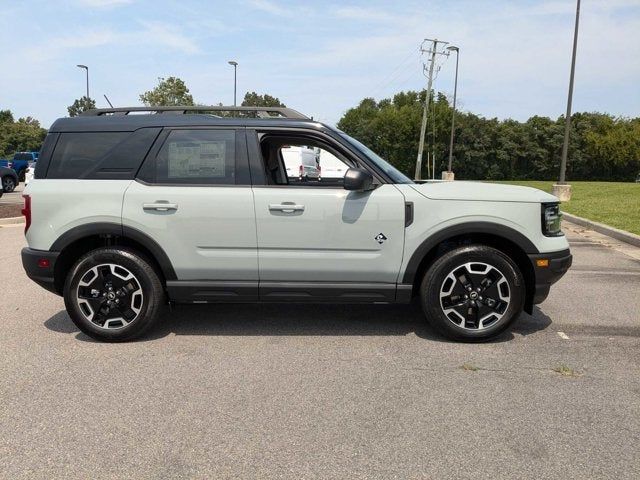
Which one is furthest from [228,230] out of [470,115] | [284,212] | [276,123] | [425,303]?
[470,115]

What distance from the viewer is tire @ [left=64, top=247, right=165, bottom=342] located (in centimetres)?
452

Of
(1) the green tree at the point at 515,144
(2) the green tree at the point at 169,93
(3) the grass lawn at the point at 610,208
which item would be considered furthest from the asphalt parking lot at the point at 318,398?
(1) the green tree at the point at 515,144

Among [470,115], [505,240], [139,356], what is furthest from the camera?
[470,115]

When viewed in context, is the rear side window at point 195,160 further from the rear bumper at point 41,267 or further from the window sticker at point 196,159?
the rear bumper at point 41,267

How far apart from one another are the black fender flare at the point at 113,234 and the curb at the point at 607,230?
903cm

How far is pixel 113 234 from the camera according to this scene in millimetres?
4520

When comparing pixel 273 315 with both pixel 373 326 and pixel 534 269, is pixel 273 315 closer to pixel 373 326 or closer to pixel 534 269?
pixel 373 326

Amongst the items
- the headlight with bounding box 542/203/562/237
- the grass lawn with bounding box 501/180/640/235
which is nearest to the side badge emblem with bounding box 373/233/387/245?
the headlight with bounding box 542/203/562/237

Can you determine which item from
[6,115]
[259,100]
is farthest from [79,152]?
[6,115]

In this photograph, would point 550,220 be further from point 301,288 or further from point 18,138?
point 18,138

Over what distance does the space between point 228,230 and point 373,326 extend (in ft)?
5.37

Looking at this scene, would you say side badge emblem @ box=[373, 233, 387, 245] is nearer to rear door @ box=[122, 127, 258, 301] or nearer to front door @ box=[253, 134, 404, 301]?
front door @ box=[253, 134, 404, 301]

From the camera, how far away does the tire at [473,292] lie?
4.49 meters

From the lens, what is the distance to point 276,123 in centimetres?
470
